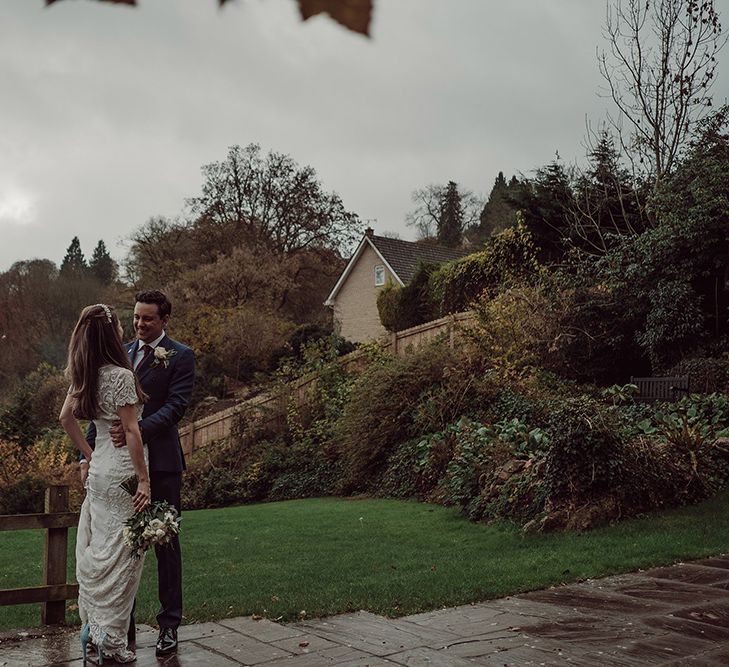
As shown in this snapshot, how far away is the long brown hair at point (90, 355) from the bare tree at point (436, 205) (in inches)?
2100

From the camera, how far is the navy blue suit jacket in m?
4.70

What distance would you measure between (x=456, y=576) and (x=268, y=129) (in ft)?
18.0

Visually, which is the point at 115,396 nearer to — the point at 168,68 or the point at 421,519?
the point at 168,68

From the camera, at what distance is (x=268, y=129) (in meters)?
2.04

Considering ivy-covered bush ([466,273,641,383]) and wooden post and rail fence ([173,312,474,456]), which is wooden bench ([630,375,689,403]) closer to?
ivy-covered bush ([466,273,641,383])

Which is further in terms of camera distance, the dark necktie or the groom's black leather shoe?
the dark necktie

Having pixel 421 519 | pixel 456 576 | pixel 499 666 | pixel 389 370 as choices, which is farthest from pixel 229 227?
pixel 499 666

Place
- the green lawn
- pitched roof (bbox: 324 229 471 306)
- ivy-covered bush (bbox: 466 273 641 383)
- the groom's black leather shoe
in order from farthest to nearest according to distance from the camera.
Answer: pitched roof (bbox: 324 229 471 306) → ivy-covered bush (bbox: 466 273 641 383) → the green lawn → the groom's black leather shoe

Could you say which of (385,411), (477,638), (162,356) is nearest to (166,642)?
(162,356)

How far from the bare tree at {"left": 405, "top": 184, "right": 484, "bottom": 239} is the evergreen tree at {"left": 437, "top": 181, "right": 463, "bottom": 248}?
155 mm

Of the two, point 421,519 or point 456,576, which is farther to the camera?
point 421,519

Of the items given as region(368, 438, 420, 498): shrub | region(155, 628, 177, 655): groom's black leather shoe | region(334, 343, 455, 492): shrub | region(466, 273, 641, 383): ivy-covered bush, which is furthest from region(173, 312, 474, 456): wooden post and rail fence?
region(155, 628, 177, 655): groom's black leather shoe

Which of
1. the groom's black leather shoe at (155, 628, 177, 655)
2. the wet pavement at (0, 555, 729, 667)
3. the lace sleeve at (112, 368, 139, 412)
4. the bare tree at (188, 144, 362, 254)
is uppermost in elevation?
the bare tree at (188, 144, 362, 254)

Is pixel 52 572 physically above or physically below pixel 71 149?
below
